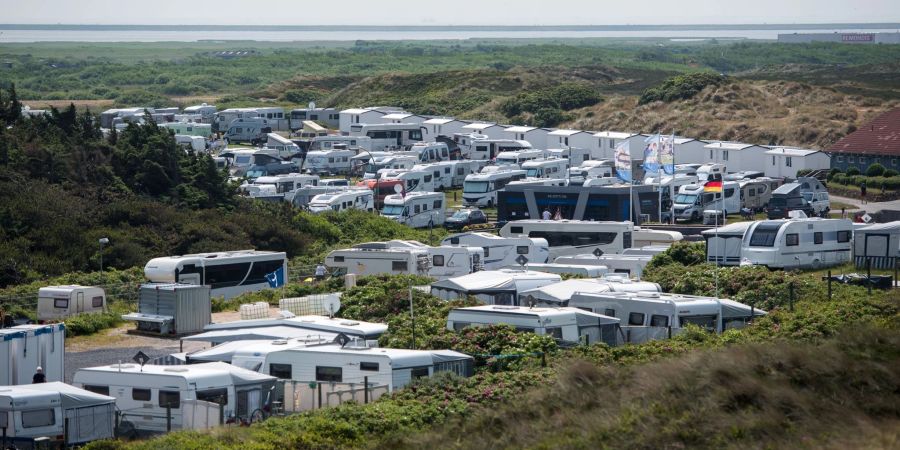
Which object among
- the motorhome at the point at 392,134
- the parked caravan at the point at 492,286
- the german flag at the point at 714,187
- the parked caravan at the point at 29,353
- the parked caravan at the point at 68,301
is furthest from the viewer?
the motorhome at the point at 392,134

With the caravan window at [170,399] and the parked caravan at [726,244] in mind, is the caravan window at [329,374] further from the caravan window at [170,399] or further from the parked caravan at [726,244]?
the parked caravan at [726,244]

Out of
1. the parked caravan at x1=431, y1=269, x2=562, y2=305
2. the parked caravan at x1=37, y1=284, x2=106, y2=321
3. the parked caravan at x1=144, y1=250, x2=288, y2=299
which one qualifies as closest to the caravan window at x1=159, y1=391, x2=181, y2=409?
the parked caravan at x1=431, y1=269, x2=562, y2=305

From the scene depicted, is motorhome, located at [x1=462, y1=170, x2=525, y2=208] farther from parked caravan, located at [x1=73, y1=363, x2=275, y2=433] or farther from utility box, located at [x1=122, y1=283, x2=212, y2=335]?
parked caravan, located at [x1=73, y1=363, x2=275, y2=433]

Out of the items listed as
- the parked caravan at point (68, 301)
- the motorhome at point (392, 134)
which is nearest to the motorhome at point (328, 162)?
the motorhome at point (392, 134)

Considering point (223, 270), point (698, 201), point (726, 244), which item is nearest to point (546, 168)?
point (698, 201)

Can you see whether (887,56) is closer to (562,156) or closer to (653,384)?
(562,156)

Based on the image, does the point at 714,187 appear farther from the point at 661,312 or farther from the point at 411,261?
the point at 661,312
